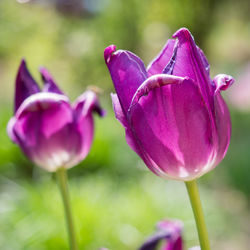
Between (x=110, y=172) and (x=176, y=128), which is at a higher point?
(x=176, y=128)

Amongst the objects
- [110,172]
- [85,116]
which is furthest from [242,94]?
[85,116]

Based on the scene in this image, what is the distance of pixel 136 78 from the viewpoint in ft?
1.31

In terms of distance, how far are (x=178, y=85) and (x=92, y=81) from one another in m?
6.56

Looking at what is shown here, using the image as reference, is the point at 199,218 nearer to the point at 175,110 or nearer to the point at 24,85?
the point at 175,110

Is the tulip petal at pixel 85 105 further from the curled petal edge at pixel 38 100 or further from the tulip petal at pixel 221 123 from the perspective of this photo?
the tulip petal at pixel 221 123

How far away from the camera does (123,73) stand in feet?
1.27

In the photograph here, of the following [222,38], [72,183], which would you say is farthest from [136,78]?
[222,38]

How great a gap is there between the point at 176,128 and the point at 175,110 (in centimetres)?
1

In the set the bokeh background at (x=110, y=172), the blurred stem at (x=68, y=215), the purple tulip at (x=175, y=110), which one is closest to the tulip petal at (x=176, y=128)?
the purple tulip at (x=175, y=110)

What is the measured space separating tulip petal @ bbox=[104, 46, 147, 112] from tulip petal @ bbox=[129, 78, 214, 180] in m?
0.01

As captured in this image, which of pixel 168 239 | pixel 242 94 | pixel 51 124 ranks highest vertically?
pixel 51 124

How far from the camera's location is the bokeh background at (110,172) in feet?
6.80

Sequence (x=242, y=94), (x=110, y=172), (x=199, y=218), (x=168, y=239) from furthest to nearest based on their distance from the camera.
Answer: (x=242, y=94)
(x=110, y=172)
(x=168, y=239)
(x=199, y=218)

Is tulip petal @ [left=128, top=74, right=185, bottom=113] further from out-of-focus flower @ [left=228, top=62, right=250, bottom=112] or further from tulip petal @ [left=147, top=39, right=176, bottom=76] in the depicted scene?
out-of-focus flower @ [left=228, top=62, right=250, bottom=112]
